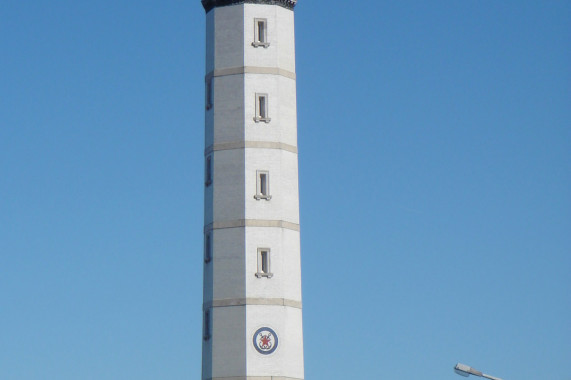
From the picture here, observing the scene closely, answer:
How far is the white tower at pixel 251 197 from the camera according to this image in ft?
149

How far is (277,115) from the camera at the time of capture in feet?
158

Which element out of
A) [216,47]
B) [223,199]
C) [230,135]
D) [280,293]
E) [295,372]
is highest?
[216,47]

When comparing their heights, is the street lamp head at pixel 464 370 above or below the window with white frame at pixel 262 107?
below

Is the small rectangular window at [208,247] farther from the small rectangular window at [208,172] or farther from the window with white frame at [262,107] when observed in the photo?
the window with white frame at [262,107]

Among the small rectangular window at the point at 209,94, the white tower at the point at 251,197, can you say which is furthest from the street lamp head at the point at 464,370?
the small rectangular window at the point at 209,94

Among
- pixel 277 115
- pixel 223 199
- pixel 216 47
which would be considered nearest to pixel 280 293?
pixel 223 199

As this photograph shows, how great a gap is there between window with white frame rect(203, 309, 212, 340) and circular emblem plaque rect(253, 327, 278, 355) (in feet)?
7.29

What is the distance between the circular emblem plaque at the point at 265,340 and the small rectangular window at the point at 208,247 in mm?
4165

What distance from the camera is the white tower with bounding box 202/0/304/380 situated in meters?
45.6

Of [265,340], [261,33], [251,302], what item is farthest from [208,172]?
[265,340]

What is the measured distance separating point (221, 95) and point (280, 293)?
9.48 metres

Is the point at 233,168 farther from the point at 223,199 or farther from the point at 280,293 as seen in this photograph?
the point at 280,293

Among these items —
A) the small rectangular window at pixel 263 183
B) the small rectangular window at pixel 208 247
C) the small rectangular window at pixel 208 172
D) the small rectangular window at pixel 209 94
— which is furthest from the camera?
the small rectangular window at pixel 209 94

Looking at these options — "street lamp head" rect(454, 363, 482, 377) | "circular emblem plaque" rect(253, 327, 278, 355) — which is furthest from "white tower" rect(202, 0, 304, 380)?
"street lamp head" rect(454, 363, 482, 377)
